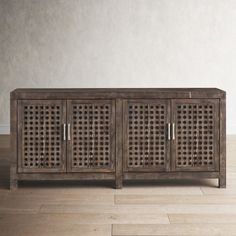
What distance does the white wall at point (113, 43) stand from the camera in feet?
21.3

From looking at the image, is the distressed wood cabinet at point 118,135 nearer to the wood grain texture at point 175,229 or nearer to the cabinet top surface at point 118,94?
the cabinet top surface at point 118,94

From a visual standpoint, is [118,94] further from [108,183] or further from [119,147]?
[108,183]

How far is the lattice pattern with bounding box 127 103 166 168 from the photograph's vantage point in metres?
3.92

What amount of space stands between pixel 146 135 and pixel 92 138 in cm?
36

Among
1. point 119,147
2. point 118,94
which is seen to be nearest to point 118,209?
point 119,147

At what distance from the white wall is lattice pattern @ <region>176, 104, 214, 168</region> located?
266 cm

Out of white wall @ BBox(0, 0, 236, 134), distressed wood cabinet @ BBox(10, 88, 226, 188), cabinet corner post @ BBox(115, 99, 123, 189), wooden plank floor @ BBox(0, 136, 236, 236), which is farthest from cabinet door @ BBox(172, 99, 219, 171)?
white wall @ BBox(0, 0, 236, 134)

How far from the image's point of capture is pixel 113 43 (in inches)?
258

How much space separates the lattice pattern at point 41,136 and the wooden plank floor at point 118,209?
0.60 feet

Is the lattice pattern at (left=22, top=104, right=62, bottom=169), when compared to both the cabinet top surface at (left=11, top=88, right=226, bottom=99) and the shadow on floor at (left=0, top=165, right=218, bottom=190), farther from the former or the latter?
the shadow on floor at (left=0, top=165, right=218, bottom=190)

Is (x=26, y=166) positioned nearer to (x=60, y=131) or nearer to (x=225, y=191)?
(x=60, y=131)

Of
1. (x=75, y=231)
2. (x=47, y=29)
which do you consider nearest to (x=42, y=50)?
(x=47, y=29)

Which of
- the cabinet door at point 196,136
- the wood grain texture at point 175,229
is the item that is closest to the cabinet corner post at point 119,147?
the cabinet door at point 196,136

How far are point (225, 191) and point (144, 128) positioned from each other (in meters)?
0.67
